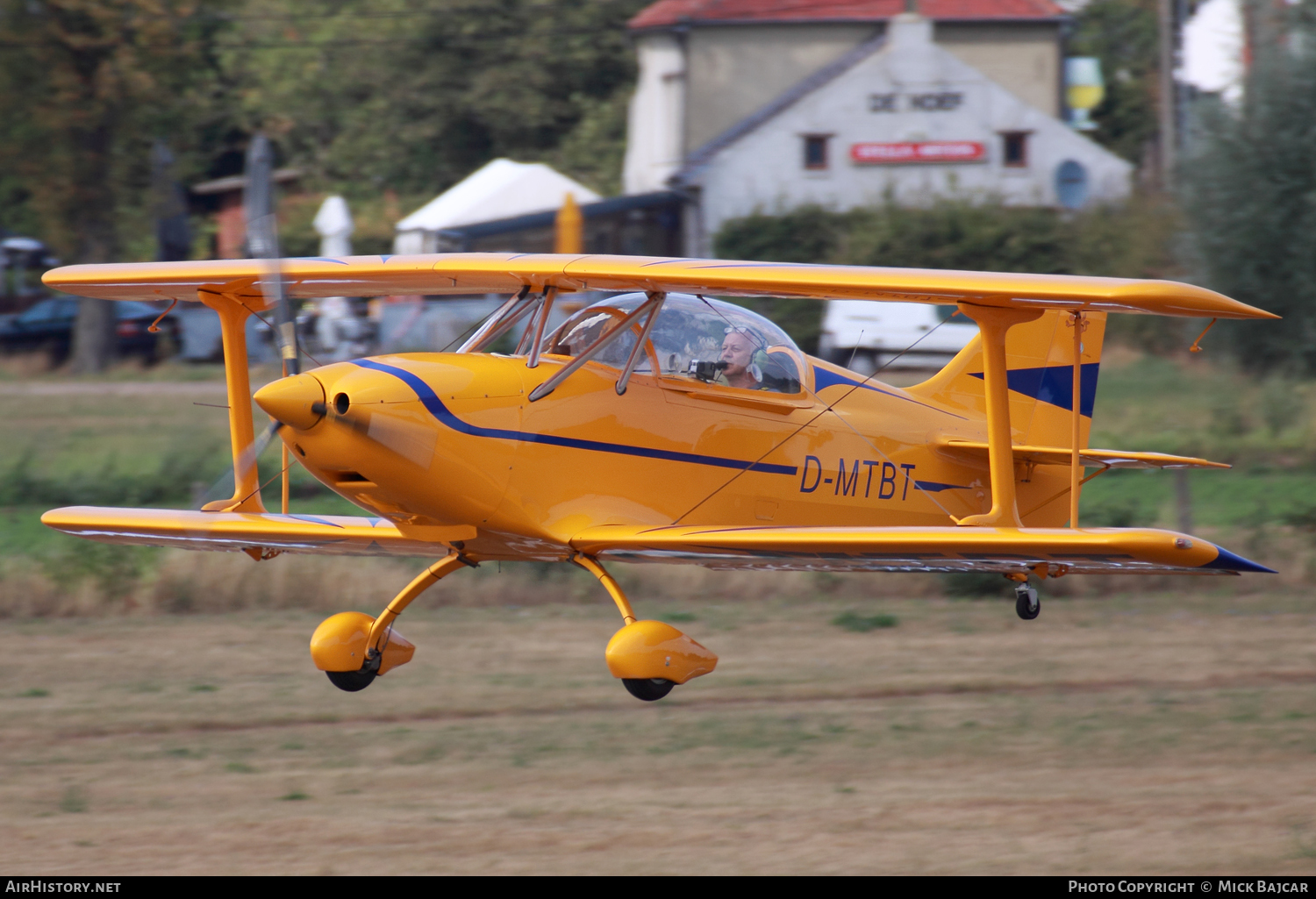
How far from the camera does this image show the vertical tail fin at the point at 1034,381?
33.6 feet

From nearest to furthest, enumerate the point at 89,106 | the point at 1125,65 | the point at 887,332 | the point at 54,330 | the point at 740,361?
the point at 740,361, the point at 887,332, the point at 89,106, the point at 54,330, the point at 1125,65

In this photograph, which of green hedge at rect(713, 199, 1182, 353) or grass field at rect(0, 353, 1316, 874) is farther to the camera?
green hedge at rect(713, 199, 1182, 353)

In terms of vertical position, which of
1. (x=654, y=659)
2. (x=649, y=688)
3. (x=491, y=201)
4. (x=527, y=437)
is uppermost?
(x=491, y=201)

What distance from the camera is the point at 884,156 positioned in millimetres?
39281

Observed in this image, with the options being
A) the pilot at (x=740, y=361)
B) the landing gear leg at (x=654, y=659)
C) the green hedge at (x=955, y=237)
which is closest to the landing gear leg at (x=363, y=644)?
the landing gear leg at (x=654, y=659)

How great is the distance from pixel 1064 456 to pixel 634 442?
3262 mm

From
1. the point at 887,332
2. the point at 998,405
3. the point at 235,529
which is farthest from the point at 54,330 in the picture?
the point at 998,405

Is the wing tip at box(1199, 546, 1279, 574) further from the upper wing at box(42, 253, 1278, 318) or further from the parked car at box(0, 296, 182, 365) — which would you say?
the parked car at box(0, 296, 182, 365)

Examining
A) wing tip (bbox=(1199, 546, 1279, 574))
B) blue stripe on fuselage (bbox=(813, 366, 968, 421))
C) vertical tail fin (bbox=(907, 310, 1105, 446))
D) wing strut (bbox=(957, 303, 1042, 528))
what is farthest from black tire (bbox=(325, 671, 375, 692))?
wing tip (bbox=(1199, 546, 1279, 574))

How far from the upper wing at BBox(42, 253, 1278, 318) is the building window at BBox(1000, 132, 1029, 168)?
32854mm

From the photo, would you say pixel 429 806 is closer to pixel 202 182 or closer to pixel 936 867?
pixel 936 867

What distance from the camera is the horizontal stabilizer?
29.7 ft

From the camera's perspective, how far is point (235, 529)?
8.47m
